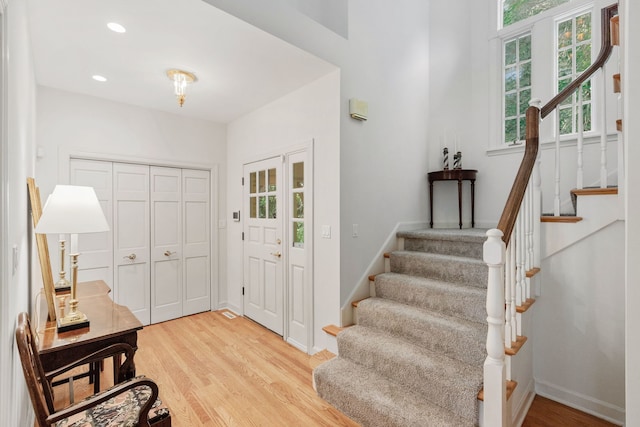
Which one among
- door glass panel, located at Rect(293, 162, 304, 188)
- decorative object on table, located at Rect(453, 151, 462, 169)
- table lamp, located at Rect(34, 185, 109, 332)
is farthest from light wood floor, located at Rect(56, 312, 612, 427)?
decorative object on table, located at Rect(453, 151, 462, 169)

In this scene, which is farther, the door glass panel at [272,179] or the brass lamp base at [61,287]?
the door glass panel at [272,179]

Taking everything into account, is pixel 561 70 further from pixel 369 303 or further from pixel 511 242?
pixel 369 303

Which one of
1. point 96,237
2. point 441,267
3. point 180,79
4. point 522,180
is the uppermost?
point 180,79

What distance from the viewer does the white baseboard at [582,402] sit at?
2.08 metres

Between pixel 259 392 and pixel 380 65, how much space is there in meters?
3.26

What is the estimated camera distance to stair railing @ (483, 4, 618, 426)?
1.63m

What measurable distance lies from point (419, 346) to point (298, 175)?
1946 millimetres

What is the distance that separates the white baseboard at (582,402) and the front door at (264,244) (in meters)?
2.40

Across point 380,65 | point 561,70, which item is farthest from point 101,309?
point 561,70

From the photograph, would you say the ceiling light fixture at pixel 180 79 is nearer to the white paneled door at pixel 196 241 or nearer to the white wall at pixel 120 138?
the white wall at pixel 120 138

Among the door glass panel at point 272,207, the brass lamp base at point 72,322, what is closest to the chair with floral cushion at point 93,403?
the brass lamp base at point 72,322

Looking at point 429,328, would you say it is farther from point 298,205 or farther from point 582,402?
point 298,205

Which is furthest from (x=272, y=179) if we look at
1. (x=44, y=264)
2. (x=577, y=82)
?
(x=577, y=82)

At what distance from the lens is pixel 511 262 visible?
187cm
